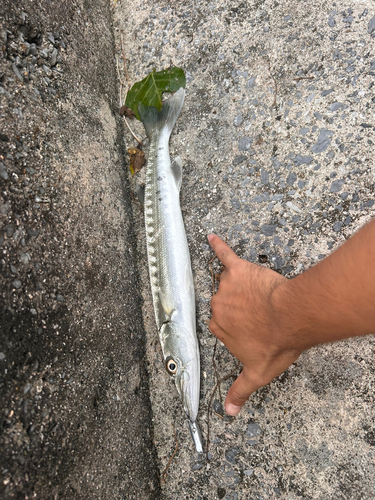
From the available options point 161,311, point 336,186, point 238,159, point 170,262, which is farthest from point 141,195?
point 336,186

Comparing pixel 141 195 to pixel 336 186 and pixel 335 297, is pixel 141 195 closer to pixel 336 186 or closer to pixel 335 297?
pixel 336 186

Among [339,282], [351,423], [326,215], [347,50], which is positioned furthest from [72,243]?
[347,50]

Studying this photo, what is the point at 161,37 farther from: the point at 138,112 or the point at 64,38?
the point at 64,38

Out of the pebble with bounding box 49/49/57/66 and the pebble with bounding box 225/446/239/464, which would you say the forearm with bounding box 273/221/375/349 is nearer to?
the pebble with bounding box 225/446/239/464

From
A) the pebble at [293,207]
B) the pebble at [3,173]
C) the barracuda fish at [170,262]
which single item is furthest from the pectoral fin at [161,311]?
the pebble at [3,173]

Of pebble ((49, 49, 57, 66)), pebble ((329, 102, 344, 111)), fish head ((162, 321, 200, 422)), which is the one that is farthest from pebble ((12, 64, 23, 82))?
pebble ((329, 102, 344, 111))
